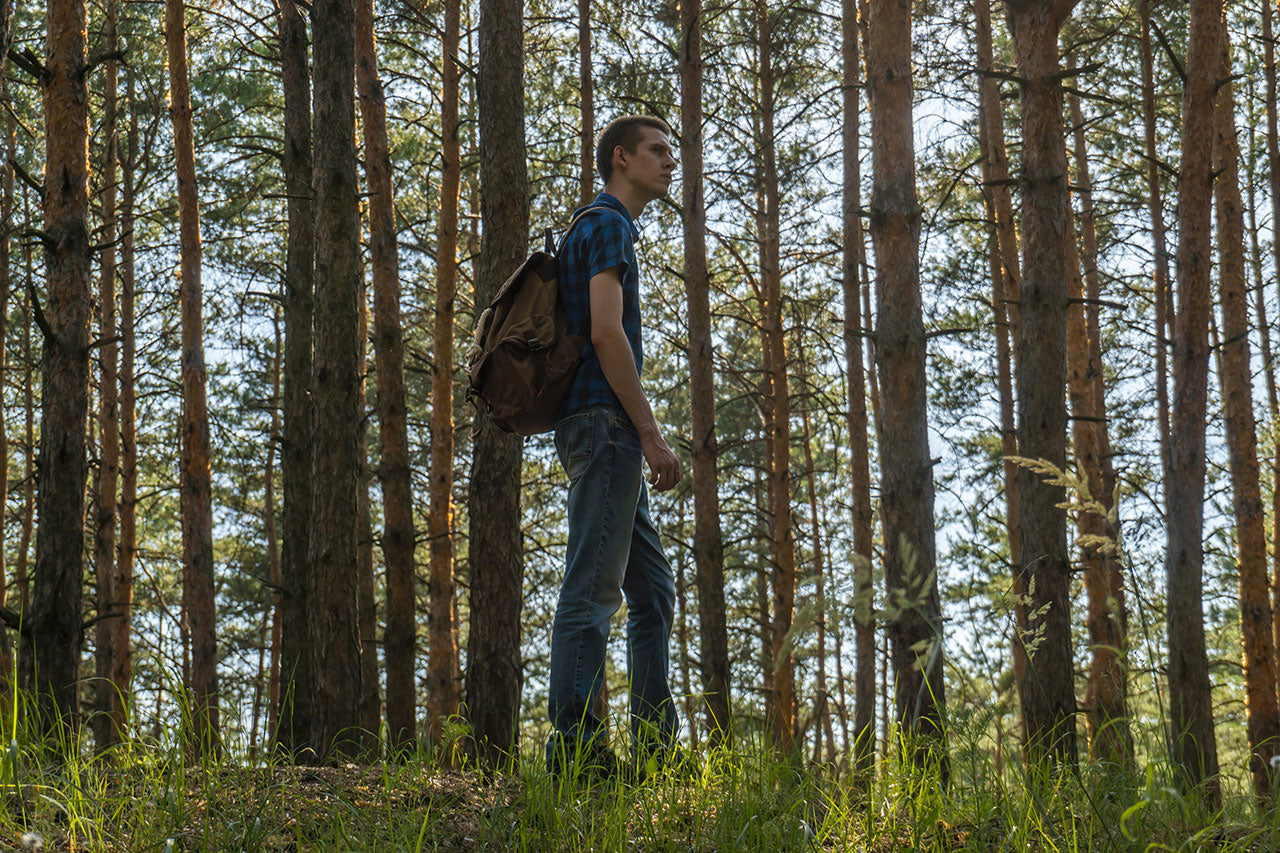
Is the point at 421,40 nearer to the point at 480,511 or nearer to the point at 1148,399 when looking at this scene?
the point at 480,511

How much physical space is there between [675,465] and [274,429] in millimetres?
14551

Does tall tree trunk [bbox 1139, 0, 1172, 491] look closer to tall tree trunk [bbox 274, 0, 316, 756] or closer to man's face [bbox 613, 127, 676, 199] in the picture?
tall tree trunk [bbox 274, 0, 316, 756]

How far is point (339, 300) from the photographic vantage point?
638 cm

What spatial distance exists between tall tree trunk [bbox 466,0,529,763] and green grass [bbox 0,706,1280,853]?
2.06 meters

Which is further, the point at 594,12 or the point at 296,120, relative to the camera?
the point at 594,12

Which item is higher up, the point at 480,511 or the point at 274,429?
the point at 274,429

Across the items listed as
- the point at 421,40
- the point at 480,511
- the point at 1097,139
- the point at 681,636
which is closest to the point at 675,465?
the point at 480,511

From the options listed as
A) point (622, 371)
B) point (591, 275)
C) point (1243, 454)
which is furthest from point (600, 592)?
point (1243, 454)

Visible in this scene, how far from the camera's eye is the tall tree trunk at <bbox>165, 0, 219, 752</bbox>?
32.2 ft

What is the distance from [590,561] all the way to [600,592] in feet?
0.33

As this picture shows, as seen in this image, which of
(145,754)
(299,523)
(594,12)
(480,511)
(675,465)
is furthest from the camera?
(594,12)

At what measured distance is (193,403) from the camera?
1016 centimetres

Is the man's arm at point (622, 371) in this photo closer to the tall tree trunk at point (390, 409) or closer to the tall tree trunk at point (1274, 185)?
the tall tree trunk at point (390, 409)

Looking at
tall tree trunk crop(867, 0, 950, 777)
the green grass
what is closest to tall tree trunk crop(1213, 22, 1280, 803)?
tall tree trunk crop(867, 0, 950, 777)
